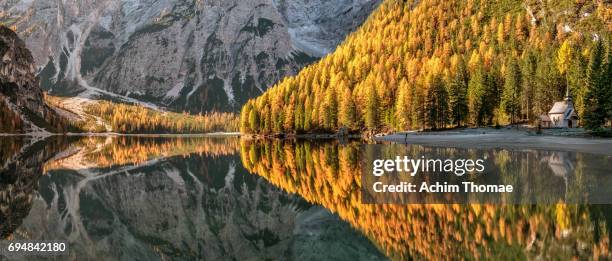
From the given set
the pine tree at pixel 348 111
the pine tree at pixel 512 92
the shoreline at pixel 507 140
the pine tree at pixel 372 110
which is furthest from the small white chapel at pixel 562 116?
the pine tree at pixel 348 111

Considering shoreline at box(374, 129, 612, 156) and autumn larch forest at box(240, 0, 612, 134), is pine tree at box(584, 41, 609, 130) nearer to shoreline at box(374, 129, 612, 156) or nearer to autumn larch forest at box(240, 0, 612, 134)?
autumn larch forest at box(240, 0, 612, 134)

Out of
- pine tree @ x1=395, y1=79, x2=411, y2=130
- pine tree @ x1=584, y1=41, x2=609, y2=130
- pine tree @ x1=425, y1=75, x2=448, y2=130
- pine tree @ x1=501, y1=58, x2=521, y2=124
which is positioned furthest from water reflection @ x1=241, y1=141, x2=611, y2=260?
pine tree @ x1=395, y1=79, x2=411, y2=130

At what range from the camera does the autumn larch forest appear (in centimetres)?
9888

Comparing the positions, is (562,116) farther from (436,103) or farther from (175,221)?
(175,221)

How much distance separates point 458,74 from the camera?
113 metres

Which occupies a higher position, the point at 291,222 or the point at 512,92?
the point at 512,92

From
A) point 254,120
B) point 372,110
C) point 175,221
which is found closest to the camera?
point 175,221

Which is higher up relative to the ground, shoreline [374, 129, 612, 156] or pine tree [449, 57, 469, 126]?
pine tree [449, 57, 469, 126]

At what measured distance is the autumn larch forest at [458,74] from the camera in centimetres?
9888

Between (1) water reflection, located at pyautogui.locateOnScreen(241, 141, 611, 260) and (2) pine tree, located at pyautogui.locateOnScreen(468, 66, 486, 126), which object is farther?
(2) pine tree, located at pyautogui.locateOnScreen(468, 66, 486, 126)

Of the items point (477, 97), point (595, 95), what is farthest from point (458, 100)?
point (595, 95)

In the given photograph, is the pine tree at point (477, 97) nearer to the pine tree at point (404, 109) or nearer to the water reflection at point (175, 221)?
the pine tree at point (404, 109)

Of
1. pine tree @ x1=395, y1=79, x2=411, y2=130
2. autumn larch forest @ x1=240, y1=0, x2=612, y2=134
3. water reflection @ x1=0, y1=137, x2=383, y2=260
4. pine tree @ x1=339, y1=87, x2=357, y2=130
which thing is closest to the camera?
water reflection @ x1=0, y1=137, x2=383, y2=260

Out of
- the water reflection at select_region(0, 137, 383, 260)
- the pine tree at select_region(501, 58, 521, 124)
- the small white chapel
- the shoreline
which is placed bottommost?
the water reflection at select_region(0, 137, 383, 260)
